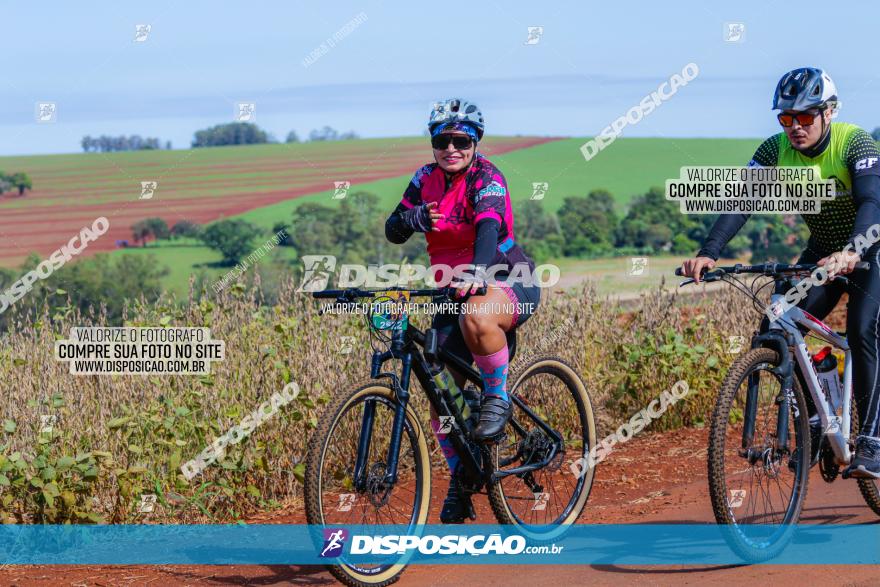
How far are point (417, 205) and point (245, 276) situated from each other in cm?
658

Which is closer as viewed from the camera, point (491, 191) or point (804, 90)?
point (491, 191)

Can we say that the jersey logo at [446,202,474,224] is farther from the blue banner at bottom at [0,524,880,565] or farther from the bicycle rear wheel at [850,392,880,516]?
the bicycle rear wheel at [850,392,880,516]

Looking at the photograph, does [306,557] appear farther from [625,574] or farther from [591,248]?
[591,248]

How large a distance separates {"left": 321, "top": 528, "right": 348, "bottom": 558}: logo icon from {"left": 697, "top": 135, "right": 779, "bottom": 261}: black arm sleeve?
2429 millimetres

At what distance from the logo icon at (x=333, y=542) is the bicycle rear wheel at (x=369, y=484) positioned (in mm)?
51

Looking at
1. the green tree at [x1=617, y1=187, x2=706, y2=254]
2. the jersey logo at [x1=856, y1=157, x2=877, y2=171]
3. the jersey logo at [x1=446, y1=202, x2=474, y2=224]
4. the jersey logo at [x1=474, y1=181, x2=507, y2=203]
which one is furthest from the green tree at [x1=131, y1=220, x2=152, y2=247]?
the jersey logo at [x1=856, y1=157, x2=877, y2=171]

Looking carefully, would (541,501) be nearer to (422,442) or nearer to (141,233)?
(422,442)

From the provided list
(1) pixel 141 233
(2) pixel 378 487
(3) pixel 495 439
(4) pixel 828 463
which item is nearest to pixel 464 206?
(3) pixel 495 439

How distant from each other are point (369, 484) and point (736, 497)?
1891 millimetres

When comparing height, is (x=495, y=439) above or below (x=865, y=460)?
above

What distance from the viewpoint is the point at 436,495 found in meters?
8.30

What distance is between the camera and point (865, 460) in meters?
6.55

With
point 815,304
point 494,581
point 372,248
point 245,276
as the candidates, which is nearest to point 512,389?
point 494,581

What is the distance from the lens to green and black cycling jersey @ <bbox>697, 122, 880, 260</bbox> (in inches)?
254
